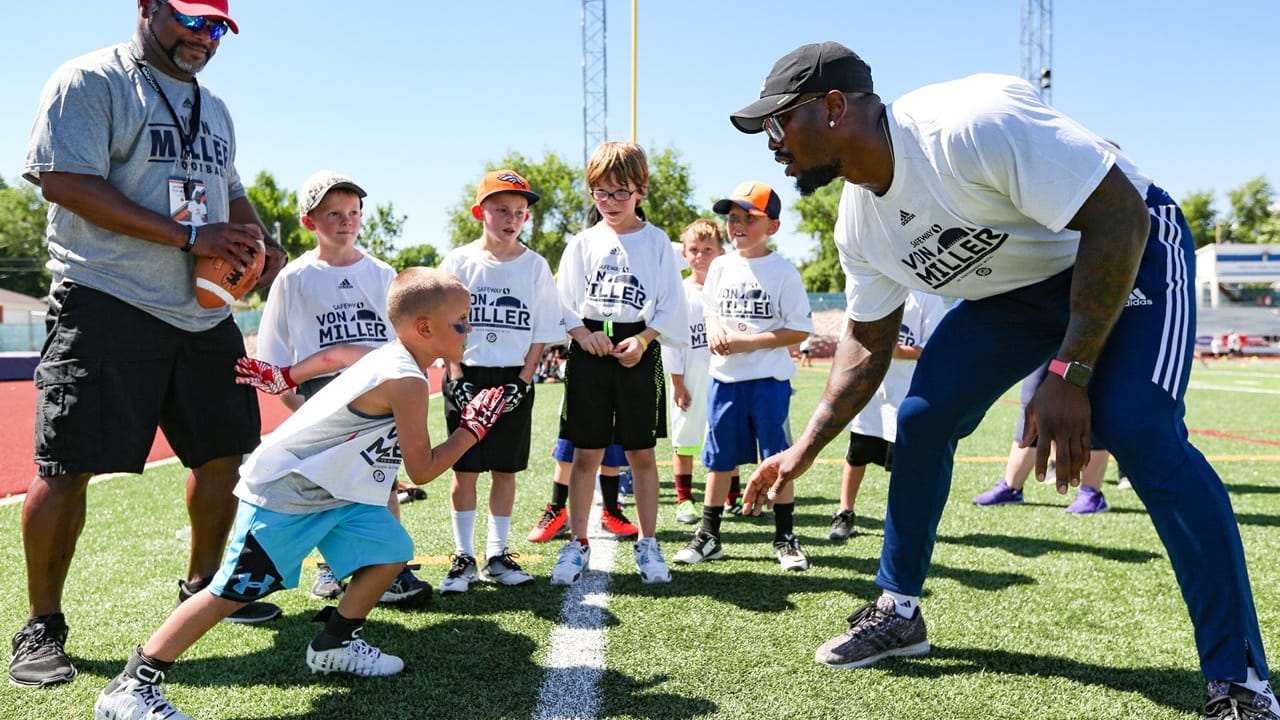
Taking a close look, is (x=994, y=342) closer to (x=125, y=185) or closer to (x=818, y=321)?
(x=125, y=185)

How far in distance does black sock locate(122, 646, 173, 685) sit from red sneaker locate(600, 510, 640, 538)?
3.07m

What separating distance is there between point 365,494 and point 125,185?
1443 millimetres

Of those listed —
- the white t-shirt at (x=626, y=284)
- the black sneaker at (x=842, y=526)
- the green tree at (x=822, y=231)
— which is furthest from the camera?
the green tree at (x=822, y=231)

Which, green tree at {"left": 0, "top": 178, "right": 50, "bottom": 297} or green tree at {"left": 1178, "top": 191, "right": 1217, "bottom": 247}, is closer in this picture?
green tree at {"left": 0, "top": 178, "right": 50, "bottom": 297}

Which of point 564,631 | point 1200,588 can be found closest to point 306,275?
point 564,631

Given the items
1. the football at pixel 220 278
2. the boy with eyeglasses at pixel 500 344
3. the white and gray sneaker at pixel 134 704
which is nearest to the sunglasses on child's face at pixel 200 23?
the football at pixel 220 278

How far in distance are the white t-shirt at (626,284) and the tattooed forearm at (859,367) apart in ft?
4.65

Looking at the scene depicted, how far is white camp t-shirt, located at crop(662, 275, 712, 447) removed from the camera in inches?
242

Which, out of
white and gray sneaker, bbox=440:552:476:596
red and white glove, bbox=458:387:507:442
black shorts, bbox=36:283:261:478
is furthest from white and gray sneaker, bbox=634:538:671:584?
black shorts, bbox=36:283:261:478

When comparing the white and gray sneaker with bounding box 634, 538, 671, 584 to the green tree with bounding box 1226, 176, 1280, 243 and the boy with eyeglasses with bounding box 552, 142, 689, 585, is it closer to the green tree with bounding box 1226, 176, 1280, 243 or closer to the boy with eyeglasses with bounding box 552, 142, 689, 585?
the boy with eyeglasses with bounding box 552, 142, 689, 585

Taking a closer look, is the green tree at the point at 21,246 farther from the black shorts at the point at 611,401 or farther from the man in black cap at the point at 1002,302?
the man in black cap at the point at 1002,302

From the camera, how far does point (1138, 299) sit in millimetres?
2572

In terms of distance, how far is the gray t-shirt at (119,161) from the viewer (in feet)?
9.80

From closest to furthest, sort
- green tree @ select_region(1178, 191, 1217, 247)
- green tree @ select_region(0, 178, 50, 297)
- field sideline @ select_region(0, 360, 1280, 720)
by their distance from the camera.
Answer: field sideline @ select_region(0, 360, 1280, 720)
green tree @ select_region(0, 178, 50, 297)
green tree @ select_region(1178, 191, 1217, 247)
